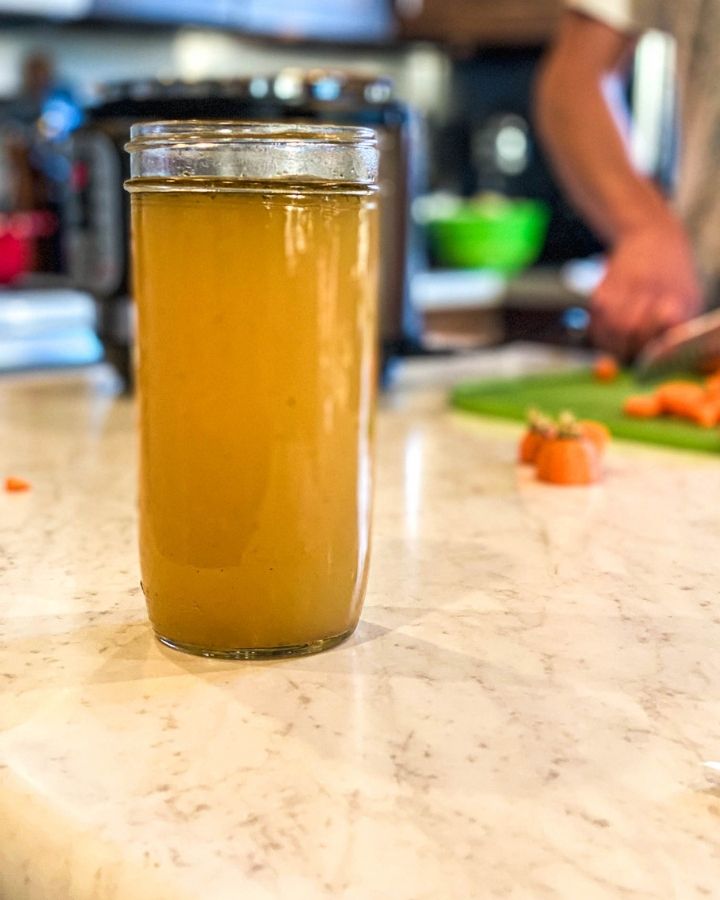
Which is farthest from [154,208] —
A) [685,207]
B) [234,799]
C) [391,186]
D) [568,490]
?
[685,207]

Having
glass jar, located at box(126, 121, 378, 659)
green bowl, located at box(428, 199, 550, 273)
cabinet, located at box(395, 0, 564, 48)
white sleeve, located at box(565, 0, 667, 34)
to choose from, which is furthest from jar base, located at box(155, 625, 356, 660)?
cabinet, located at box(395, 0, 564, 48)

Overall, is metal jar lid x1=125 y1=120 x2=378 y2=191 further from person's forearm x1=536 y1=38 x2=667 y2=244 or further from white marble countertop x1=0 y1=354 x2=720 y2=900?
person's forearm x1=536 y1=38 x2=667 y2=244

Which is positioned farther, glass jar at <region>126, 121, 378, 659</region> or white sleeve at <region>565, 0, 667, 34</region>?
white sleeve at <region>565, 0, 667, 34</region>

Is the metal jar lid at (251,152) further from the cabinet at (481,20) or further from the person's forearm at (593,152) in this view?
the cabinet at (481,20)

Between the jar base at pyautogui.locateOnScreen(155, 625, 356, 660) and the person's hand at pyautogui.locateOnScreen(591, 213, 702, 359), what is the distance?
116 cm

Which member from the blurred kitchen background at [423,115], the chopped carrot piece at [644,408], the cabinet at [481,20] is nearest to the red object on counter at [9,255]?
the blurred kitchen background at [423,115]

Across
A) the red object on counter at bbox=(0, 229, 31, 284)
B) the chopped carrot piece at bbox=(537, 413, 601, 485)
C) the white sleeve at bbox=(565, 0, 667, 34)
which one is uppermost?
the white sleeve at bbox=(565, 0, 667, 34)

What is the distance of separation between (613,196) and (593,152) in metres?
0.11

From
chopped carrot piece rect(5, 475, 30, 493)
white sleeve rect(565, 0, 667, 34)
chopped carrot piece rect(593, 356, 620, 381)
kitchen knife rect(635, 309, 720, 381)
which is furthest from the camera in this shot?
white sleeve rect(565, 0, 667, 34)

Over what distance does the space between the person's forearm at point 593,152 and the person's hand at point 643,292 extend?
109 mm

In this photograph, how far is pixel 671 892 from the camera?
1.24 ft

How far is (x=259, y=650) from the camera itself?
0.57 metres

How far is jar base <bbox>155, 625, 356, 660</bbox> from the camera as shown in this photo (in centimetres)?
57

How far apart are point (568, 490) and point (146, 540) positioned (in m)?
0.46
